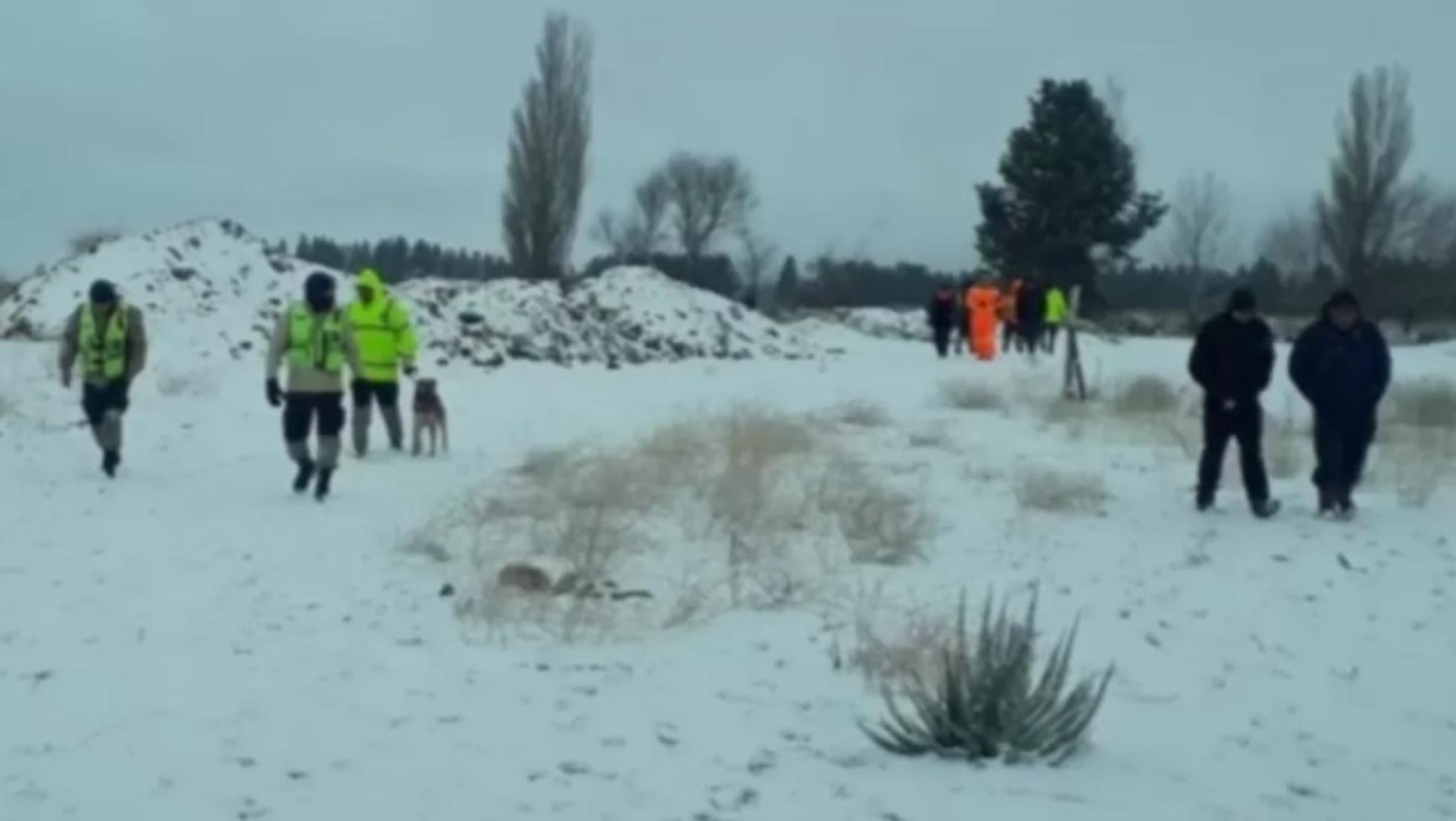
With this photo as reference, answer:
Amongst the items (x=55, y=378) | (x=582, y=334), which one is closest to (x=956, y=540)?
(x=55, y=378)

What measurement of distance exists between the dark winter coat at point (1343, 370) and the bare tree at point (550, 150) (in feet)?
125

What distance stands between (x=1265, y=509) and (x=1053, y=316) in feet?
78.9

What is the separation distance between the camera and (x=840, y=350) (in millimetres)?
40875

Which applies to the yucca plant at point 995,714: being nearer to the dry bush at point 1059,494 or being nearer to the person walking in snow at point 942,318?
the dry bush at point 1059,494

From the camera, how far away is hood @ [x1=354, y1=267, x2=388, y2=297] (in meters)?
17.5

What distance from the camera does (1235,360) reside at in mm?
13891

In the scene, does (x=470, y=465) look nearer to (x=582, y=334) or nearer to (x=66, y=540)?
(x=66, y=540)

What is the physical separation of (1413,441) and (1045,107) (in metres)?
35.2

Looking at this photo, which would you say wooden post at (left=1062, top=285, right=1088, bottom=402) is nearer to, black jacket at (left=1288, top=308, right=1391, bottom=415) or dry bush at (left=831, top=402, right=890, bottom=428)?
dry bush at (left=831, top=402, right=890, bottom=428)

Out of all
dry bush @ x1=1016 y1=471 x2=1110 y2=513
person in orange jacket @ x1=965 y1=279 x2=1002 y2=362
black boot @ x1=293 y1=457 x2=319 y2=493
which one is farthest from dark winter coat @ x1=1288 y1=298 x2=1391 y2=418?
person in orange jacket @ x1=965 y1=279 x2=1002 y2=362

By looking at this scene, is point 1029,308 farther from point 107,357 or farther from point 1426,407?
point 107,357

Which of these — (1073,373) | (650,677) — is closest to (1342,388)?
(650,677)

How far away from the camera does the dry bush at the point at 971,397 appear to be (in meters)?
24.6

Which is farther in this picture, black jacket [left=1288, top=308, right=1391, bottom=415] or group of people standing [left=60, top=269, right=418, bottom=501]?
group of people standing [left=60, top=269, right=418, bottom=501]
